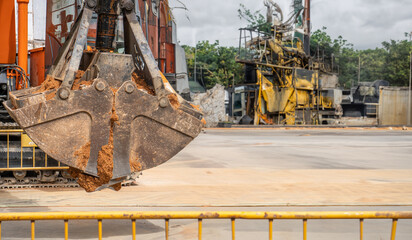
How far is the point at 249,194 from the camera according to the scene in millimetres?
9117

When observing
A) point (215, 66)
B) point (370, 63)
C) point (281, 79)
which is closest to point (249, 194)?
point (281, 79)

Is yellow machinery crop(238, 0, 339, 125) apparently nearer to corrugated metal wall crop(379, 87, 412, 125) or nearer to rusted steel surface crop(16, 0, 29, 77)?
corrugated metal wall crop(379, 87, 412, 125)

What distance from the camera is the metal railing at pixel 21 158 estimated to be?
30.9 ft

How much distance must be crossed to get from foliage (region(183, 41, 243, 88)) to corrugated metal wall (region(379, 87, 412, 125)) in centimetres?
1489

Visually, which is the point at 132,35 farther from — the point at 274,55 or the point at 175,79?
the point at 274,55

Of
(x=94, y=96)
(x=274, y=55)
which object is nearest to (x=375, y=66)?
(x=274, y=55)

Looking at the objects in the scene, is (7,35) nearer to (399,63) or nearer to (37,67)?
(37,67)

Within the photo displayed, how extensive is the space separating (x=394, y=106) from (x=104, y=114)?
37693mm

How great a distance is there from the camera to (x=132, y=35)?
5020mm

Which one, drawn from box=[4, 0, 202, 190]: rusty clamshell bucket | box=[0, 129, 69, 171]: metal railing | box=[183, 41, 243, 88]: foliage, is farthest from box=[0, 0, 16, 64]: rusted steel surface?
box=[183, 41, 243, 88]: foliage

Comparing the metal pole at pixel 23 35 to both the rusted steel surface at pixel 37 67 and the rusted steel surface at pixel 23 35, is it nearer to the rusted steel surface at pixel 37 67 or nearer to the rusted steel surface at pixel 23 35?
the rusted steel surface at pixel 23 35

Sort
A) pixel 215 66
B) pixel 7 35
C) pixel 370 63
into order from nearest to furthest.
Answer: pixel 7 35 < pixel 215 66 < pixel 370 63

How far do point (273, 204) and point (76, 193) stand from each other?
3.86 meters

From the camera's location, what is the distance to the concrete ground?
641 cm
